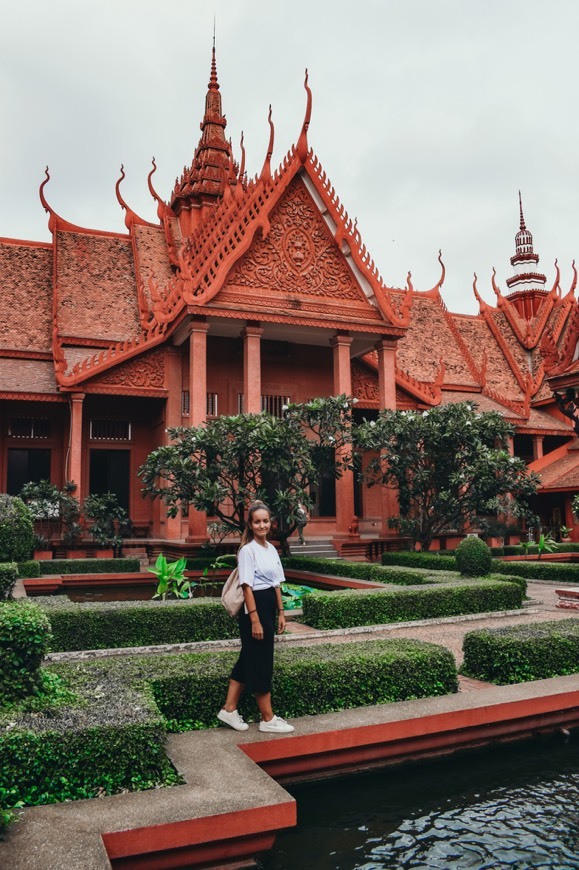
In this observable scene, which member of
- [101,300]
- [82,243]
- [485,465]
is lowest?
[485,465]

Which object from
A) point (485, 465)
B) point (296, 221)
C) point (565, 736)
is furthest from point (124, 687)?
point (296, 221)

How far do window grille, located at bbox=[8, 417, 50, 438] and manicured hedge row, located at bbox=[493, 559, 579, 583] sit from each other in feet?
33.8

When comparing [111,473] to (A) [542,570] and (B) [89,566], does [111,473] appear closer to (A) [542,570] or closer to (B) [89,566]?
(B) [89,566]

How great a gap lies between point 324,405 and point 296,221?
542cm

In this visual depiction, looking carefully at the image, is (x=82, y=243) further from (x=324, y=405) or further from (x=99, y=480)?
(x=324, y=405)

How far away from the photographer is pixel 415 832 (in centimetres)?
354

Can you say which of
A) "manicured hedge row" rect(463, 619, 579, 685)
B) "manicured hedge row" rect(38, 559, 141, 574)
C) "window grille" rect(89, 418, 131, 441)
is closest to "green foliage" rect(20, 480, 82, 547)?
"manicured hedge row" rect(38, 559, 141, 574)

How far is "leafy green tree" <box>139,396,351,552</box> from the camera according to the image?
11.5m

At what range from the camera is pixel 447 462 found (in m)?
13.5

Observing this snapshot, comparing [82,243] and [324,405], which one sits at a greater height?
[82,243]

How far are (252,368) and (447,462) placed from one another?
4403 mm

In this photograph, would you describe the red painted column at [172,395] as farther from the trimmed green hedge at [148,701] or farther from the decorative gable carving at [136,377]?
the trimmed green hedge at [148,701]

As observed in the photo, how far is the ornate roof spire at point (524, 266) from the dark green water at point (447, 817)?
1081 inches

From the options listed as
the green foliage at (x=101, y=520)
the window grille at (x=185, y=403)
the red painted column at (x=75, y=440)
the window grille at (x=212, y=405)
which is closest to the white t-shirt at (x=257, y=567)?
the green foliage at (x=101, y=520)
